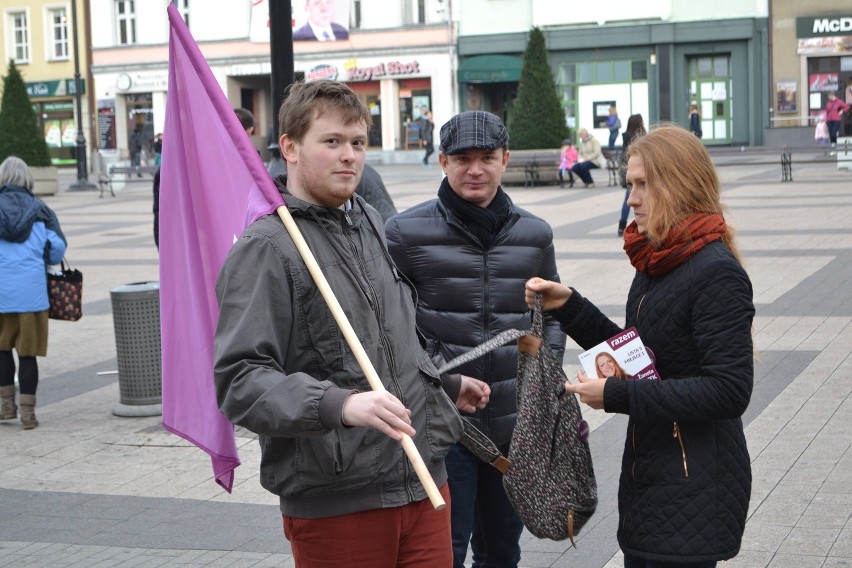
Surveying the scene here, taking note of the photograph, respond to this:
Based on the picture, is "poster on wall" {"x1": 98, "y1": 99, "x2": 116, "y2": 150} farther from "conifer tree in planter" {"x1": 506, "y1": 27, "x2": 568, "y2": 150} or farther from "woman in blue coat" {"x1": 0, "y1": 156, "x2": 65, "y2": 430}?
"woman in blue coat" {"x1": 0, "y1": 156, "x2": 65, "y2": 430}

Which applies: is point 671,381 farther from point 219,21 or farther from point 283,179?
point 219,21

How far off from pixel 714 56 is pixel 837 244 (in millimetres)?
27368

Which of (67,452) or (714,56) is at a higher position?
(714,56)

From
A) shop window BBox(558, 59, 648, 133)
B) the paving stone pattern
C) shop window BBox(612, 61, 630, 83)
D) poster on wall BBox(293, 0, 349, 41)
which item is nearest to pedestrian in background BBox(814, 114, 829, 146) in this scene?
shop window BBox(558, 59, 648, 133)

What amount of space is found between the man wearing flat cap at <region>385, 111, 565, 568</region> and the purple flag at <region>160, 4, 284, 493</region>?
2.45 feet

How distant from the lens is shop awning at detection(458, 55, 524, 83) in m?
42.5

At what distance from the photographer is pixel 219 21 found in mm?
47688

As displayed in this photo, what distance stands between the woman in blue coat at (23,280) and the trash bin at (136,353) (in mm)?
516

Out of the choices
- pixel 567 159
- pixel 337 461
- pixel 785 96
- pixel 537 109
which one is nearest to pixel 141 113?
pixel 785 96

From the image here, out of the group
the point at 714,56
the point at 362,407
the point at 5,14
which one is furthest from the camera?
the point at 5,14

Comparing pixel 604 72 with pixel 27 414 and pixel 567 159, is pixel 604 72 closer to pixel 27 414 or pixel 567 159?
pixel 567 159

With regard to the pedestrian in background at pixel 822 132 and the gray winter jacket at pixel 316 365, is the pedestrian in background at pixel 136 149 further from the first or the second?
the gray winter jacket at pixel 316 365

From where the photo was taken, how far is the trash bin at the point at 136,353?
27.2ft

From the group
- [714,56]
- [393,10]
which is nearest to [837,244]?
[714,56]
